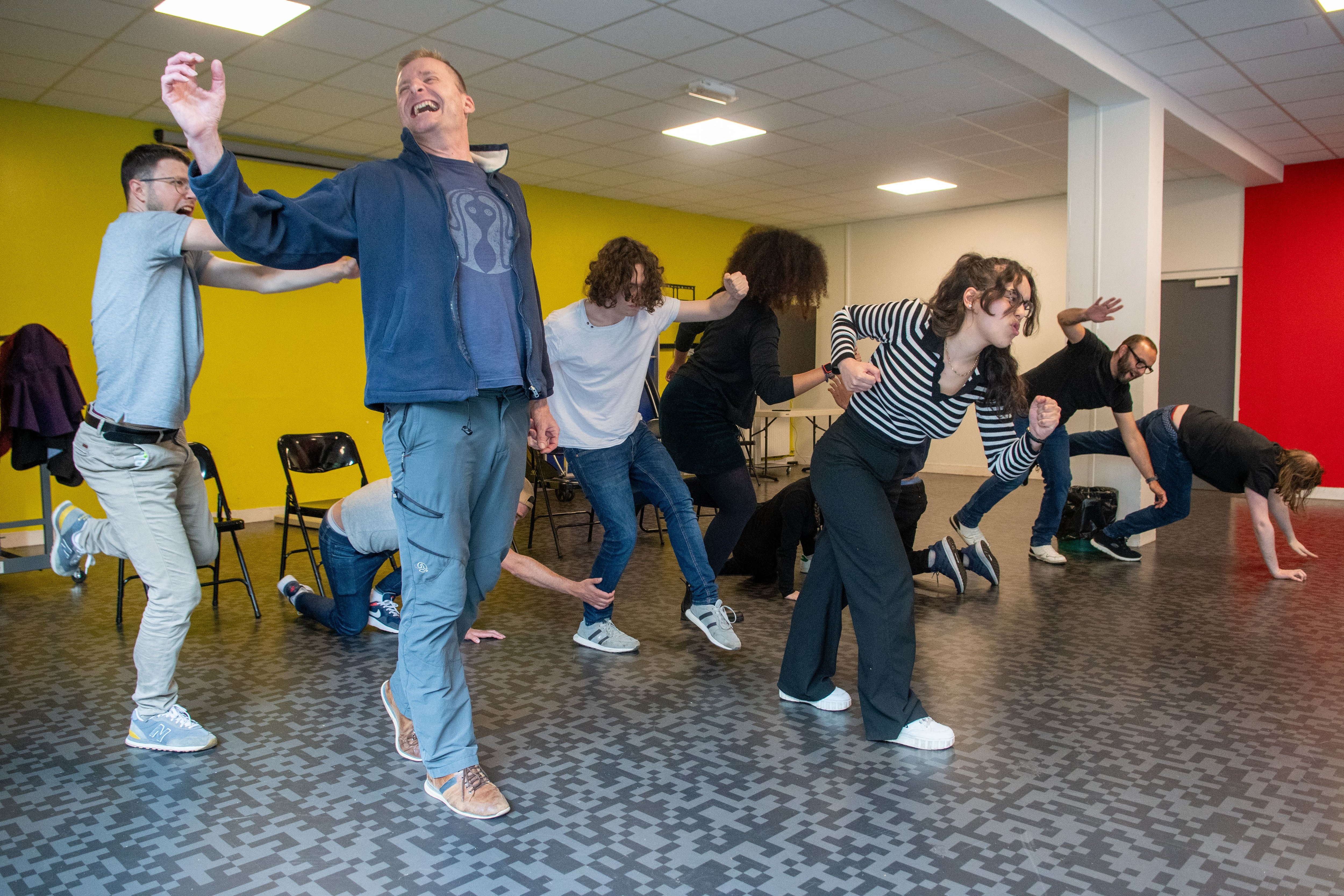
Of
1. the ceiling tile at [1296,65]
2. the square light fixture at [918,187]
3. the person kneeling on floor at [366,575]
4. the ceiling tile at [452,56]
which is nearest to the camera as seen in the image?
the person kneeling on floor at [366,575]

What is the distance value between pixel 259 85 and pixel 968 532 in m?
5.16

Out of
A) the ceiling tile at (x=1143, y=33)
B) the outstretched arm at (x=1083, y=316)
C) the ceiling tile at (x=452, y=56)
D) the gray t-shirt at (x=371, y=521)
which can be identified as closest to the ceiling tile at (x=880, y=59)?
the ceiling tile at (x=1143, y=33)

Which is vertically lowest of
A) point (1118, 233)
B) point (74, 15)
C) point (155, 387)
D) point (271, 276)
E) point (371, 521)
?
point (371, 521)

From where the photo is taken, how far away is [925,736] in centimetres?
251

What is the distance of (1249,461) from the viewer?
188 inches

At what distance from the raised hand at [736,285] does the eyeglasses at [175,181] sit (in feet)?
5.32

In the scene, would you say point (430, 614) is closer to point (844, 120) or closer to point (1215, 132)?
point (844, 120)

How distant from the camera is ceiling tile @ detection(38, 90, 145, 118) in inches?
240

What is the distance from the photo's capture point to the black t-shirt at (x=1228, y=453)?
4.71 m

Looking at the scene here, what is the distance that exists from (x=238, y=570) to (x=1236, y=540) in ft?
20.1

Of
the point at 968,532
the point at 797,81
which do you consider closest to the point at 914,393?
the point at 968,532

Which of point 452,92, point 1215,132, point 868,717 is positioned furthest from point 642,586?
point 1215,132

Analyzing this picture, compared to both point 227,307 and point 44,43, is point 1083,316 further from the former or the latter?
point 227,307

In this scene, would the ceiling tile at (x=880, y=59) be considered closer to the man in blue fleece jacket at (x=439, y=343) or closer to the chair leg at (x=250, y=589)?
the man in blue fleece jacket at (x=439, y=343)
